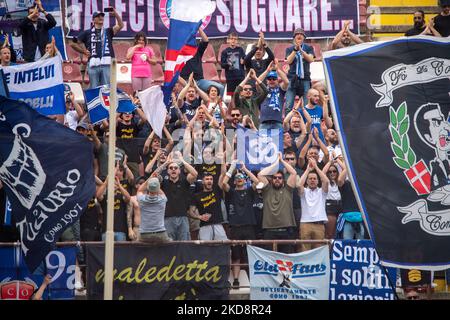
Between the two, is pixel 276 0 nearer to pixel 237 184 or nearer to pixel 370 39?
pixel 370 39

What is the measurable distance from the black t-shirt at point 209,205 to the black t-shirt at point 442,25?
21.4ft

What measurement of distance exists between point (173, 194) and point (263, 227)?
1.63 meters

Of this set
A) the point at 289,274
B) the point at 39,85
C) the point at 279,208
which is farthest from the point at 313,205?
the point at 39,85

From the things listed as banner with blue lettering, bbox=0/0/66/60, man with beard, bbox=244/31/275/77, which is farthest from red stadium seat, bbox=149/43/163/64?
man with beard, bbox=244/31/275/77

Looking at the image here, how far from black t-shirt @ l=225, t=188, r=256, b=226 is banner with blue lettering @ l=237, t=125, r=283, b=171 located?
34.6 inches

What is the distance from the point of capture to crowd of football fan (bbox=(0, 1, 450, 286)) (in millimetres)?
18891

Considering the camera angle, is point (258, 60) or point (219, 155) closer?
point (219, 155)

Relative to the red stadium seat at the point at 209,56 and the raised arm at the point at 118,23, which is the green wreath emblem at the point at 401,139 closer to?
the raised arm at the point at 118,23

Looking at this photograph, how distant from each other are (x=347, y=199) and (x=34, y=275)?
5.55m

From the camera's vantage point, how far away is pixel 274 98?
21.9 m

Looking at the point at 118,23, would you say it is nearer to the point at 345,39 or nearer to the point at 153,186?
the point at 345,39

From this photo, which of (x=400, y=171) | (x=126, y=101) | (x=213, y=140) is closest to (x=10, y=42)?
(x=126, y=101)

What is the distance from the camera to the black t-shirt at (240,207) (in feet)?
62.6

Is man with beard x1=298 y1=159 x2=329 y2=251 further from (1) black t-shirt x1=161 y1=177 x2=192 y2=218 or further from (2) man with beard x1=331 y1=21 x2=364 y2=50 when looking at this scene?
(2) man with beard x1=331 y1=21 x2=364 y2=50
